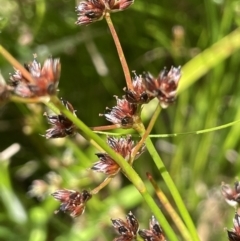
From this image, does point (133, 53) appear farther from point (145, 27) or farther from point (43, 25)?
point (43, 25)

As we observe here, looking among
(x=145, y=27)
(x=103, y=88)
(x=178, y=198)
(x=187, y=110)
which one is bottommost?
(x=187, y=110)

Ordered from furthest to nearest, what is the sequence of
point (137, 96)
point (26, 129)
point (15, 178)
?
point (15, 178), point (26, 129), point (137, 96)

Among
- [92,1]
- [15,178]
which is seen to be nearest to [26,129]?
[15,178]

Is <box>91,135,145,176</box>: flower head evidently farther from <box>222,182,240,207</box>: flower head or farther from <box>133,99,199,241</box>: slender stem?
<box>222,182,240,207</box>: flower head

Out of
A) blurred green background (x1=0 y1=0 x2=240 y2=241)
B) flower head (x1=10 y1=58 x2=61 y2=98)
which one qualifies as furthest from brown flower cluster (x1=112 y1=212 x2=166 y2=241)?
blurred green background (x1=0 y1=0 x2=240 y2=241)

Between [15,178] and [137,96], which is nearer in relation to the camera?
[137,96]

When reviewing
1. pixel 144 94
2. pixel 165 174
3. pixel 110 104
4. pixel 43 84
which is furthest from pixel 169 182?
pixel 110 104
